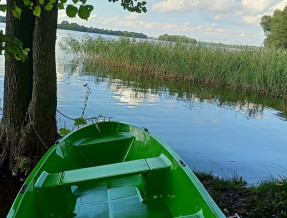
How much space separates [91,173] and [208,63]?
41.4ft

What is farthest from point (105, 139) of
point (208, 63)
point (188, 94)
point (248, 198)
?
point (208, 63)

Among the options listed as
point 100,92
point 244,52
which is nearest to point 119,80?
point 100,92

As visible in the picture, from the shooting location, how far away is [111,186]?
3352 millimetres

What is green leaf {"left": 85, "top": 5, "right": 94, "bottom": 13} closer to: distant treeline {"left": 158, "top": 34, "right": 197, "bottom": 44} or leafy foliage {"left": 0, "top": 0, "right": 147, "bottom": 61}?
leafy foliage {"left": 0, "top": 0, "right": 147, "bottom": 61}

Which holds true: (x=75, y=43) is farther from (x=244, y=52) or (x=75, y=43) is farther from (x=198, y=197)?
(x=198, y=197)

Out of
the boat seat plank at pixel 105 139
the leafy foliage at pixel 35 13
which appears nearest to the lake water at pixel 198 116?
the boat seat plank at pixel 105 139

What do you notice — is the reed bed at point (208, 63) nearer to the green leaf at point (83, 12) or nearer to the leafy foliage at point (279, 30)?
A: the green leaf at point (83, 12)

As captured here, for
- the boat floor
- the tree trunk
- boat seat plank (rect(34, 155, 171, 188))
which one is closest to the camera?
boat seat plank (rect(34, 155, 171, 188))

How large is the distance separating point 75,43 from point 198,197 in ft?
64.8

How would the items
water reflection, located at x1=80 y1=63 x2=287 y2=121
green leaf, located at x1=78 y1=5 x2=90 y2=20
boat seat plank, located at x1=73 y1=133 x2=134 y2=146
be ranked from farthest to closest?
1. water reflection, located at x1=80 y1=63 x2=287 y2=121
2. boat seat plank, located at x1=73 y1=133 x2=134 y2=146
3. green leaf, located at x1=78 y1=5 x2=90 y2=20

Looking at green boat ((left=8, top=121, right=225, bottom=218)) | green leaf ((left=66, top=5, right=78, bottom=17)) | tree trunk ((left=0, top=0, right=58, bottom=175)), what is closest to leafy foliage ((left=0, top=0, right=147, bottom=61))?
green leaf ((left=66, top=5, right=78, bottom=17))

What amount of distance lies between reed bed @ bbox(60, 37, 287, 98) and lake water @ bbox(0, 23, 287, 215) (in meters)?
0.62

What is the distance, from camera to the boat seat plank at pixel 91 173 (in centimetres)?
261

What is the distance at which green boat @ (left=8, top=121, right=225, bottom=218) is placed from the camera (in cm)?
249
